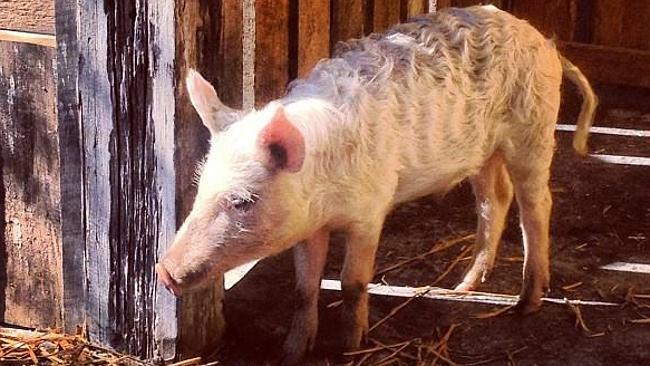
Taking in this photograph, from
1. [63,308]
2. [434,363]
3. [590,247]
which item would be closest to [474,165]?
[434,363]

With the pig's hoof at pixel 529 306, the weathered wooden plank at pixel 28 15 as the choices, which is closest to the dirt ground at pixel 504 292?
the pig's hoof at pixel 529 306

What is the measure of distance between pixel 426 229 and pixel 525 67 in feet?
4.55

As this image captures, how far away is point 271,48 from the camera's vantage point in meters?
5.16

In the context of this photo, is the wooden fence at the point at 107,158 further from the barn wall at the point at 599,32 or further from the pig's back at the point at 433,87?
the barn wall at the point at 599,32

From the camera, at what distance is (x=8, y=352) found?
4227mm

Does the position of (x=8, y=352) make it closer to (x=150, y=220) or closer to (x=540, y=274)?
(x=150, y=220)

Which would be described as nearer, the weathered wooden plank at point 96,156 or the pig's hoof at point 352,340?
the weathered wooden plank at point 96,156

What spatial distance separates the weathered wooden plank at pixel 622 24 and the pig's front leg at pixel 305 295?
4.14 meters

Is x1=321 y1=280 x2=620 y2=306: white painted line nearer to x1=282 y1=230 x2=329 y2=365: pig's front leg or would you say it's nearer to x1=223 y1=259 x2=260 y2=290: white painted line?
x1=223 y1=259 x2=260 y2=290: white painted line

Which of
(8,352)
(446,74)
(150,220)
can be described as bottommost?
(8,352)

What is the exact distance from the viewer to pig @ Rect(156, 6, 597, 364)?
3578 millimetres

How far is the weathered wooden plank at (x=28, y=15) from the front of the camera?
4.11 meters

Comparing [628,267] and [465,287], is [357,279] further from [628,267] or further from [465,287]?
[628,267]

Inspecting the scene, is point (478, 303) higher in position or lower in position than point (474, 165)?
lower
